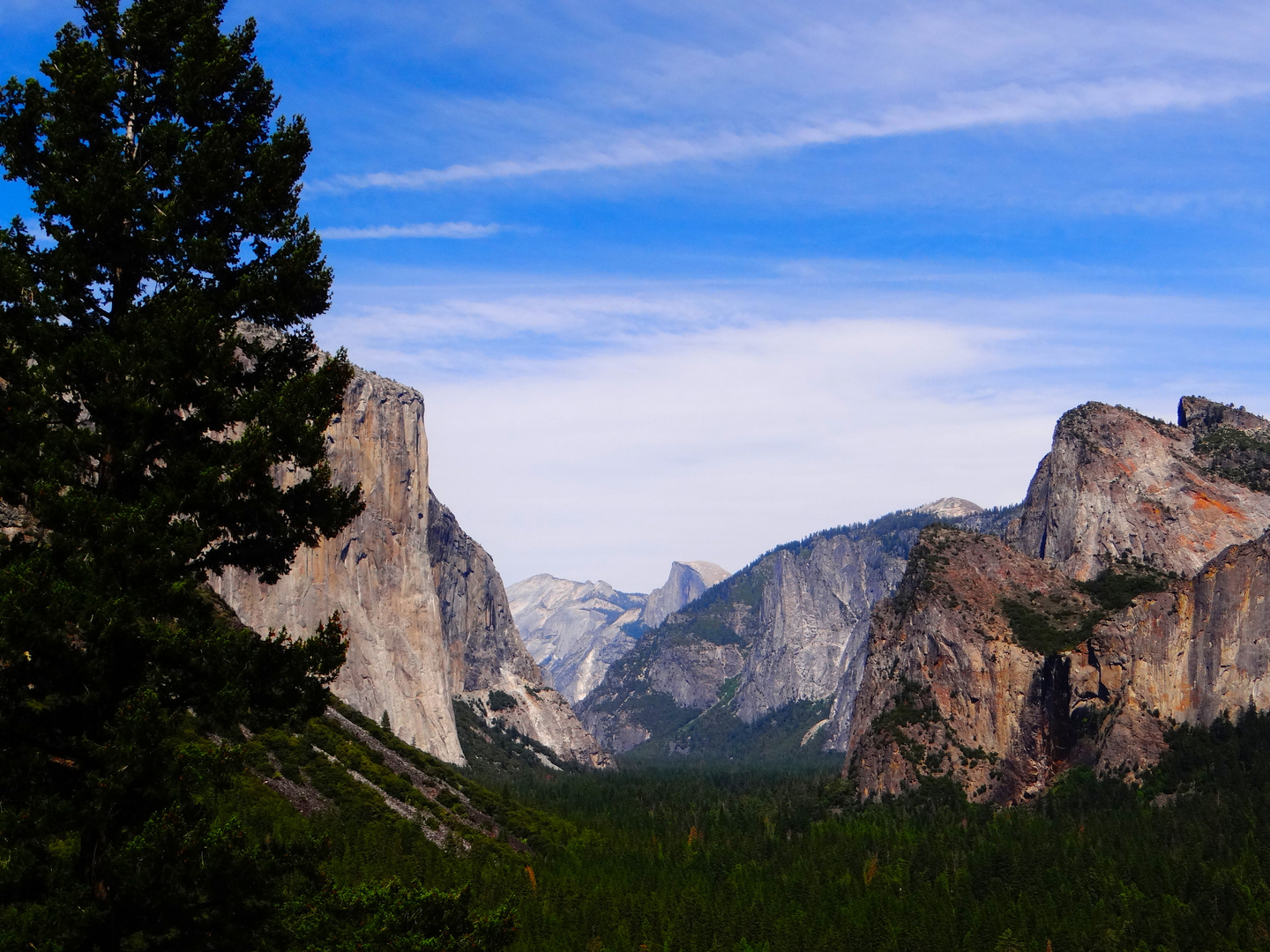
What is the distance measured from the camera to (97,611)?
71.3 feet

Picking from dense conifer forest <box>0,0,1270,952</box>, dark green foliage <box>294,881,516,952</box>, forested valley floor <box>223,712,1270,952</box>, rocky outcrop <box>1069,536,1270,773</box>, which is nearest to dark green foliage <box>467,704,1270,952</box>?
forested valley floor <box>223,712,1270,952</box>

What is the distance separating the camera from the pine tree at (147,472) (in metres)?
21.8

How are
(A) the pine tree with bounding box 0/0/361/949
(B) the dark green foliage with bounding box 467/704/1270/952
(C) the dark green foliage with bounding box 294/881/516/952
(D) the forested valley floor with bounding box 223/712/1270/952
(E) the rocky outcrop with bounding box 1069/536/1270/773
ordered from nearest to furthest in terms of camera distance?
1. (A) the pine tree with bounding box 0/0/361/949
2. (C) the dark green foliage with bounding box 294/881/516/952
3. (D) the forested valley floor with bounding box 223/712/1270/952
4. (B) the dark green foliage with bounding box 467/704/1270/952
5. (E) the rocky outcrop with bounding box 1069/536/1270/773

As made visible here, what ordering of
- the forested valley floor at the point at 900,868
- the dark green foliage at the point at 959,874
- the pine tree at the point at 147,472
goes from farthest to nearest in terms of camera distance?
the dark green foliage at the point at 959,874
the forested valley floor at the point at 900,868
the pine tree at the point at 147,472

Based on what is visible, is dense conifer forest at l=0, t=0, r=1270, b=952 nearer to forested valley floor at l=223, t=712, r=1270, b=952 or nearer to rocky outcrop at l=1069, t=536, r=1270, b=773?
forested valley floor at l=223, t=712, r=1270, b=952

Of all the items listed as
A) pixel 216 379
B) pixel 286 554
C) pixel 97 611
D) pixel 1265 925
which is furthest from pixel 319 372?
pixel 1265 925

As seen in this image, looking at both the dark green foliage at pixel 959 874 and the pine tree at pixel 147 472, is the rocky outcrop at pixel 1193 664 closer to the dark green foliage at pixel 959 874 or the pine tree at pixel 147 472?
the dark green foliage at pixel 959 874

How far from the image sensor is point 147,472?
25.4 meters

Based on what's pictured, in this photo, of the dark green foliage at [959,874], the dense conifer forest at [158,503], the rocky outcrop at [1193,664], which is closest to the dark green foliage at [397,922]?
the dense conifer forest at [158,503]


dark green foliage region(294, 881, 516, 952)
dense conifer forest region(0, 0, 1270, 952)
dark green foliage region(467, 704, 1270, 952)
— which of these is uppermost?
dense conifer forest region(0, 0, 1270, 952)

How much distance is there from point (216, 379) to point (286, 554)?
4463 millimetres

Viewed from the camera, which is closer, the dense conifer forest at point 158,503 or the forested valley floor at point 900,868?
the dense conifer forest at point 158,503

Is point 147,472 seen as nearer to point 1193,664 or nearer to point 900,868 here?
point 900,868

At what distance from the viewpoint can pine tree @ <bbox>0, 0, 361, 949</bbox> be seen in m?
21.8
